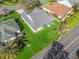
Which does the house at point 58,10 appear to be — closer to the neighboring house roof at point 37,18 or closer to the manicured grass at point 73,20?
the manicured grass at point 73,20

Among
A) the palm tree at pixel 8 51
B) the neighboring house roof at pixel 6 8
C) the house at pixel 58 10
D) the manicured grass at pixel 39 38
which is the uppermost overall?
the neighboring house roof at pixel 6 8

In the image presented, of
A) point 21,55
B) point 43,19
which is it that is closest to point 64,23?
point 43,19

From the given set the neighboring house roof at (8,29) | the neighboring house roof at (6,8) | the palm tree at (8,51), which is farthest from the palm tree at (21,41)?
the neighboring house roof at (6,8)

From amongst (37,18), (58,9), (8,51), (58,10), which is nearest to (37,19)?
(37,18)

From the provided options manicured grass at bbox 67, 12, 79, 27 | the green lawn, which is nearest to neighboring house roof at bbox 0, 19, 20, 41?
the green lawn

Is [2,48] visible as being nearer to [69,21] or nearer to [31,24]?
[31,24]

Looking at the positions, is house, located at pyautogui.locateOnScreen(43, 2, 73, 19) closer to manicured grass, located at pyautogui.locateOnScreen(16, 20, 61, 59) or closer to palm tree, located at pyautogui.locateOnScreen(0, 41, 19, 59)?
manicured grass, located at pyautogui.locateOnScreen(16, 20, 61, 59)
